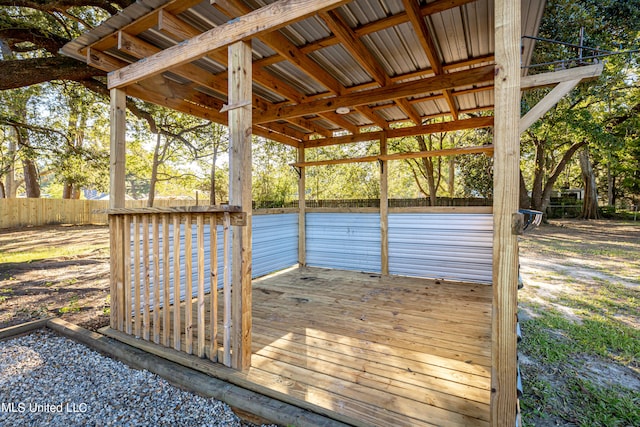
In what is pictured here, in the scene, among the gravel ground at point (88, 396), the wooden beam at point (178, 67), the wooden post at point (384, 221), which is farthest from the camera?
the wooden post at point (384, 221)

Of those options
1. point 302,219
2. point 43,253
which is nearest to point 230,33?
point 302,219

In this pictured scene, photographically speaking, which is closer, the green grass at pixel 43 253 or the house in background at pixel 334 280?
the house in background at pixel 334 280

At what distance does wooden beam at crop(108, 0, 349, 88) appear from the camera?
1.75 m

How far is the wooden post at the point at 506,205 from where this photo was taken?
1300 mm

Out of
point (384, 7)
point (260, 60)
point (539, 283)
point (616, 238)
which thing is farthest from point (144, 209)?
point (616, 238)

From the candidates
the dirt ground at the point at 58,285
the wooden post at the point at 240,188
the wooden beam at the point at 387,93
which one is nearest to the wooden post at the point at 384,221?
the wooden beam at the point at 387,93

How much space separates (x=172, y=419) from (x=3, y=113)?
27.8ft

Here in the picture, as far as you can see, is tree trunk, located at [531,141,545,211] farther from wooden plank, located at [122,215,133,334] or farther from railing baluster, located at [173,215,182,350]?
wooden plank, located at [122,215,133,334]

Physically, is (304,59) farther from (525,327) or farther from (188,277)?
(525,327)

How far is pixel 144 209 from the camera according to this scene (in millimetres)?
2357

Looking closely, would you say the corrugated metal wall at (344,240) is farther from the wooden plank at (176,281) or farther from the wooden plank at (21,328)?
the wooden plank at (21,328)

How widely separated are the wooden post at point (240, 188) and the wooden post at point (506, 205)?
142cm

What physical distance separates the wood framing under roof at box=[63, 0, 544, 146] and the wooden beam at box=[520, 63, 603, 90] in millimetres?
594

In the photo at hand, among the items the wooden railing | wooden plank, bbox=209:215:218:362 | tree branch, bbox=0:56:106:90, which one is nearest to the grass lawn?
wooden plank, bbox=209:215:218:362
